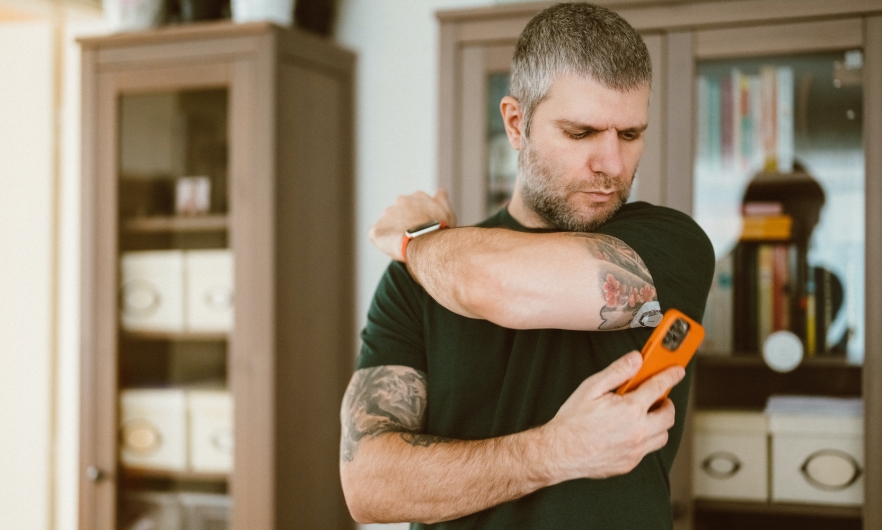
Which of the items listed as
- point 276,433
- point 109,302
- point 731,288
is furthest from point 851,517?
point 109,302

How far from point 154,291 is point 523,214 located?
127 cm

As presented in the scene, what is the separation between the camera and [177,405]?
1850mm

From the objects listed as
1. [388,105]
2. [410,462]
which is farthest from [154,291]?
[410,462]

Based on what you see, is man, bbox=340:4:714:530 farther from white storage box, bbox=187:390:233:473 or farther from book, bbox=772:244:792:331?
white storage box, bbox=187:390:233:473

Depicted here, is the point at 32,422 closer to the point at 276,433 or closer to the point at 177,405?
the point at 177,405

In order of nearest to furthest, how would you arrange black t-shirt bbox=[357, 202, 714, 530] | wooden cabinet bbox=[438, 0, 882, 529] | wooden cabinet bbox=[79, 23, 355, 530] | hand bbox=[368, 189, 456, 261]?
black t-shirt bbox=[357, 202, 714, 530] → hand bbox=[368, 189, 456, 261] → wooden cabinet bbox=[438, 0, 882, 529] → wooden cabinet bbox=[79, 23, 355, 530]

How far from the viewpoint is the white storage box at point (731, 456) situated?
156cm

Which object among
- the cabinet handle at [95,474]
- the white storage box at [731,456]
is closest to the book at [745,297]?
the white storage box at [731,456]

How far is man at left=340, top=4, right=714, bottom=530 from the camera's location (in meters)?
0.71

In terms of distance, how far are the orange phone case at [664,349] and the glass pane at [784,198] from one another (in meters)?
0.95

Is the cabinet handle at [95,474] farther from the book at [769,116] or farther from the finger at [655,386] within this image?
the book at [769,116]

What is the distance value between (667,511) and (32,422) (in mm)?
2229

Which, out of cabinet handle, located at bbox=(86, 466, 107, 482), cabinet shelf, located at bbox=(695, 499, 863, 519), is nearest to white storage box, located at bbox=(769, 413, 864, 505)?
cabinet shelf, located at bbox=(695, 499, 863, 519)

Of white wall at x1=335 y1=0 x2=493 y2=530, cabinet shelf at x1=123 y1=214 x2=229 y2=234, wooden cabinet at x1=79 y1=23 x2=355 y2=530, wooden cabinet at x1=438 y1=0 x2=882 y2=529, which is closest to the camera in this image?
wooden cabinet at x1=438 y1=0 x2=882 y2=529
